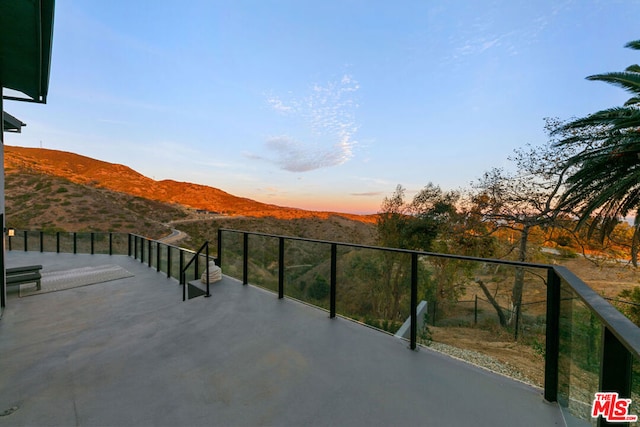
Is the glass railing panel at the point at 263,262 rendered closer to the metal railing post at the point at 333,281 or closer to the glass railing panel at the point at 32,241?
the metal railing post at the point at 333,281

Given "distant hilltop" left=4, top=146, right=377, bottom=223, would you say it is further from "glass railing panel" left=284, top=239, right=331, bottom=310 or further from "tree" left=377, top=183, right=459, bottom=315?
"glass railing panel" left=284, top=239, right=331, bottom=310

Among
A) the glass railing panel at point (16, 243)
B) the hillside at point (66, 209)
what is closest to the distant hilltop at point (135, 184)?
the hillside at point (66, 209)

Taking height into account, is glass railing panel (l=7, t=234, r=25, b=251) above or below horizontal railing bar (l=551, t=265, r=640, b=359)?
below

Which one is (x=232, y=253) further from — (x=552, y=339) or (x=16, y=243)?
(x=16, y=243)

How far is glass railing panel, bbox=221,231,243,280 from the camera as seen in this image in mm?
5945

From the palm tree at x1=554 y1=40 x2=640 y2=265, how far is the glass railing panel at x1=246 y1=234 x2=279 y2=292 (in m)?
8.17

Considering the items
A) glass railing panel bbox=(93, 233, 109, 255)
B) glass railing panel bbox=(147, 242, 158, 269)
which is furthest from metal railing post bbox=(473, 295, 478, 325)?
glass railing panel bbox=(93, 233, 109, 255)

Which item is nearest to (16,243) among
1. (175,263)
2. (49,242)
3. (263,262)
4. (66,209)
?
(49,242)

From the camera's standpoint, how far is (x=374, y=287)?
8.31 m

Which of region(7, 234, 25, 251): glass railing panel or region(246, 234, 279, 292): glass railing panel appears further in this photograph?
region(7, 234, 25, 251): glass railing panel

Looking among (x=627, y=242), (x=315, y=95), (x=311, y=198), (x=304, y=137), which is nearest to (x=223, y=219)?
(x=311, y=198)

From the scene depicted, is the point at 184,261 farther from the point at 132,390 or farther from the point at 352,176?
the point at 352,176
